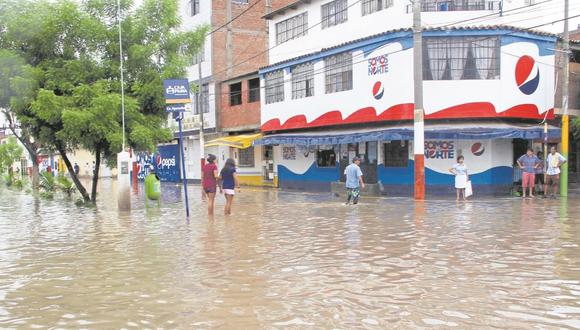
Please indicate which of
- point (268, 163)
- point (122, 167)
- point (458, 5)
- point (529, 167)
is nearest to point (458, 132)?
point (529, 167)

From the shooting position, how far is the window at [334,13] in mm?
24839

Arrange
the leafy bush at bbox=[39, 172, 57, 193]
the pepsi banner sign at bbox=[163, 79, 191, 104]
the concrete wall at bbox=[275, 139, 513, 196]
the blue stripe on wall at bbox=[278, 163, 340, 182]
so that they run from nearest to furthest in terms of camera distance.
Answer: the pepsi banner sign at bbox=[163, 79, 191, 104]
the concrete wall at bbox=[275, 139, 513, 196]
the leafy bush at bbox=[39, 172, 57, 193]
the blue stripe on wall at bbox=[278, 163, 340, 182]

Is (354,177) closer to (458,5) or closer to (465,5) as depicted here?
(458,5)

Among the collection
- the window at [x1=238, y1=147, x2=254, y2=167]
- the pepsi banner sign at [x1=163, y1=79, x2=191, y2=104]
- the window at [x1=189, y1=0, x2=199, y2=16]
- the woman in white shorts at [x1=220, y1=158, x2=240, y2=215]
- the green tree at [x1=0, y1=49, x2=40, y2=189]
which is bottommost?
the woman in white shorts at [x1=220, y1=158, x2=240, y2=215]

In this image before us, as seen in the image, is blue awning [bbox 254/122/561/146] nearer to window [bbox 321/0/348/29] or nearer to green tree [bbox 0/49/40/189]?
window [bbox 321/0/348/29]

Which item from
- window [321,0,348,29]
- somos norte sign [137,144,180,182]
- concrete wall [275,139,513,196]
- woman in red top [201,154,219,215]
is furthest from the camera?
somos norte sign [137,144,180,182]

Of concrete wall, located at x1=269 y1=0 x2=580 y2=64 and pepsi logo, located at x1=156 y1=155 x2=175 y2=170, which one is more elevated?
concrete wall, located at x1=269 y1=0 x2=580 y2=64

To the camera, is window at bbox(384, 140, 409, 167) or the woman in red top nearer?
the woman in red top

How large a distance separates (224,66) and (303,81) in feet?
32.1

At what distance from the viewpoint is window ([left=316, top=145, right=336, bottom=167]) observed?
1002 inches

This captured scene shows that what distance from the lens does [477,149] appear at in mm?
20484

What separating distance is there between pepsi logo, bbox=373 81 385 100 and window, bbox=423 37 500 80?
70.3 inches

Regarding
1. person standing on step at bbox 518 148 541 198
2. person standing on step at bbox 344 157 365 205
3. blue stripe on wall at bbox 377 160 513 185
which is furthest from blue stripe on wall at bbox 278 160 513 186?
person standing on step at bbox 344 157 365 205

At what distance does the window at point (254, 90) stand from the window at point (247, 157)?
112 inches
